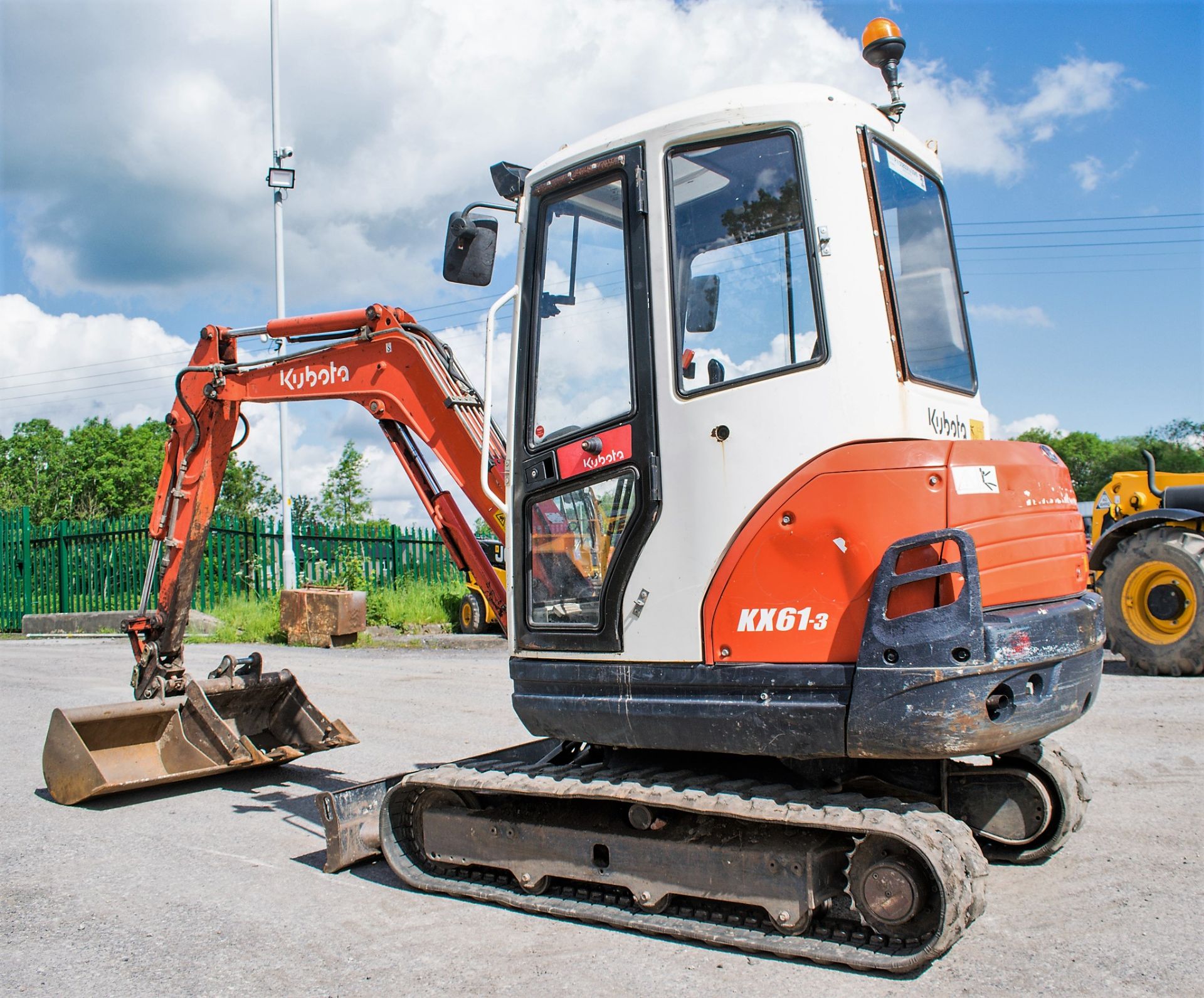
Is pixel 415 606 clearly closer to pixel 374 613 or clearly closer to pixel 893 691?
pixel 374 613

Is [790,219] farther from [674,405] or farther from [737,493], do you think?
[737,493]

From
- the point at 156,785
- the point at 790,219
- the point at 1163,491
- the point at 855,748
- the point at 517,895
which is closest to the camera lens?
the point at 855,748

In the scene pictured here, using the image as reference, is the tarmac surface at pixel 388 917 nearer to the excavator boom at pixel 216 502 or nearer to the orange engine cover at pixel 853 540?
the excavator boom at pixel 216 502

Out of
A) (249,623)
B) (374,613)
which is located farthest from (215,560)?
(374,613)

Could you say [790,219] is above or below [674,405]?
above

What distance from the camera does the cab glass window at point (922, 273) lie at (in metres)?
3.96

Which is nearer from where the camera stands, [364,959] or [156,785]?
[364,959]

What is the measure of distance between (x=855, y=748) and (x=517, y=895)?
1638mm

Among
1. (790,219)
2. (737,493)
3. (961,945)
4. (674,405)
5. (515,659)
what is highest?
(790,219)

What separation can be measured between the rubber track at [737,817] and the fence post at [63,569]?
1707 centimetres

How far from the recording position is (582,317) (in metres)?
4.33

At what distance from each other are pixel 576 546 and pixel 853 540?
120 cm

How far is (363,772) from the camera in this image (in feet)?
22.2

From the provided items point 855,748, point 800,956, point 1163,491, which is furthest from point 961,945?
point 1163,491
